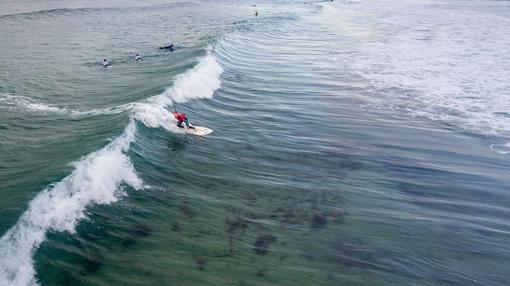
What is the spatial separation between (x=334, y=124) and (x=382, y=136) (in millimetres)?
2582

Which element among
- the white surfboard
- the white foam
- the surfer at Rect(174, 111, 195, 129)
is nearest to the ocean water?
the white foam

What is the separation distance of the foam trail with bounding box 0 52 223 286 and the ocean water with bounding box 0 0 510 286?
5 cm

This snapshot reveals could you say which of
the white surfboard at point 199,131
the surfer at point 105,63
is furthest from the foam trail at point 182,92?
the surfer at point 105,63

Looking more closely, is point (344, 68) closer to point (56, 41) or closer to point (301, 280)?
point (301, 280)

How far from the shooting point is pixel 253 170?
1650 centimetres

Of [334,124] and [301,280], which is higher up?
[334,124]

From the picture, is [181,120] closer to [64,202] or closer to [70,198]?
[70,198]

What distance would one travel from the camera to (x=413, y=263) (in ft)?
38.1

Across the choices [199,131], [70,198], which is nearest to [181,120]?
[199,131]

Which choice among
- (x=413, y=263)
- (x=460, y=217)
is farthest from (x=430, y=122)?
(x=413, y=263)

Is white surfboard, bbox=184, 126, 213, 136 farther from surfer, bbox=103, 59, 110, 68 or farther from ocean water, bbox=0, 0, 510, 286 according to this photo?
surfer, bbox=103, 59, 110, 68

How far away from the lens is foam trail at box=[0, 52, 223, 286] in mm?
10238

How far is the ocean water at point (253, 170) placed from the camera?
11.3m

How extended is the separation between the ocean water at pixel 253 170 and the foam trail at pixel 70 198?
2.1 inches
